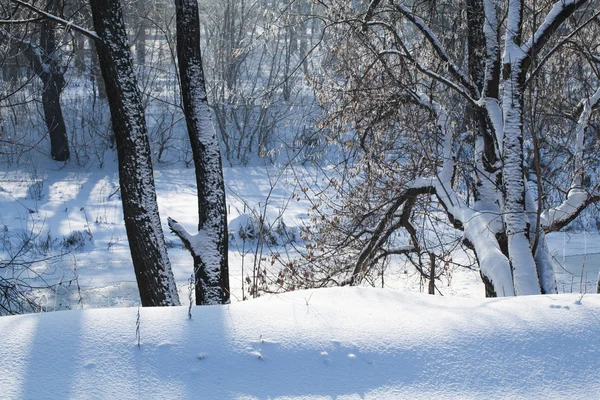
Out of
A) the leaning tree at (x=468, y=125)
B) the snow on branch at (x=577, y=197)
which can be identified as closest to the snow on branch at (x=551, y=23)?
the leaning tree at (x=468, y=125)

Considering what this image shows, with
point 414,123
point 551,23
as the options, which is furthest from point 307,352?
point 414,123

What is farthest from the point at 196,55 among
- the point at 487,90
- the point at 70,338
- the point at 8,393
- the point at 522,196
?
the point at 8,393

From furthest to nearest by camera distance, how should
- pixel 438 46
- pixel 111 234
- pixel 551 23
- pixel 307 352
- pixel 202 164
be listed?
pixel 111 234 → pixel 438 46 → pixel 202 164 → pixel 551 23 → pixel 307 352

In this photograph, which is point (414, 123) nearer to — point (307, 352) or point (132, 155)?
point (132, 155)

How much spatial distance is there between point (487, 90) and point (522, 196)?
4.10 ft

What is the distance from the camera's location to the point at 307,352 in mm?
2609

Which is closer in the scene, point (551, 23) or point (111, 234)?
point (551, 23)

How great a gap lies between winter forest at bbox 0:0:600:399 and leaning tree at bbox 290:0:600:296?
0.09 feet

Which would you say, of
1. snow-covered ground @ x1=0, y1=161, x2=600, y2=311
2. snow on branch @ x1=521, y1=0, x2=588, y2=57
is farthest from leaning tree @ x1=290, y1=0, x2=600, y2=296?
snow-covered ground @ x1=0, y1=161, x2=600, y2=311

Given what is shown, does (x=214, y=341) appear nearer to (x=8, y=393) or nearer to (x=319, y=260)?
(x=8, y=393)

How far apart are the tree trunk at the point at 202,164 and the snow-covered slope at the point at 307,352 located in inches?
108

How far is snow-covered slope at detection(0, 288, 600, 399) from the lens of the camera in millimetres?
2381

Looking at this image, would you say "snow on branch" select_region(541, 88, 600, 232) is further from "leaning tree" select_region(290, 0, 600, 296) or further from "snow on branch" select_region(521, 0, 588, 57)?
"snow on branch" select_region(521, 0, 588, 57)

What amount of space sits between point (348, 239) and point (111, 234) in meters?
6.04
